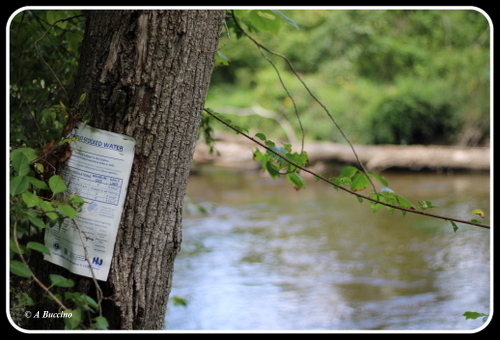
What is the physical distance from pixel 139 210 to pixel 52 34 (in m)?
1.01

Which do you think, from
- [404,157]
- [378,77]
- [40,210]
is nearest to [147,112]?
[40,210]

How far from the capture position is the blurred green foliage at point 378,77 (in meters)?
11.7

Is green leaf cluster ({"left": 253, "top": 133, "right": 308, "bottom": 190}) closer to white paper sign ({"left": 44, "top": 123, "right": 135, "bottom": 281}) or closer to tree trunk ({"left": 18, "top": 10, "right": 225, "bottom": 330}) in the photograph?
tree trunk ({"left": 18, "top": 10, "right": 225, "bottom": 330})

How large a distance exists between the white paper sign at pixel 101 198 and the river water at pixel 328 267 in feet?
7.61

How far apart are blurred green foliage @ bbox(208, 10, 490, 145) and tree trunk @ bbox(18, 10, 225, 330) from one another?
10.6 metres

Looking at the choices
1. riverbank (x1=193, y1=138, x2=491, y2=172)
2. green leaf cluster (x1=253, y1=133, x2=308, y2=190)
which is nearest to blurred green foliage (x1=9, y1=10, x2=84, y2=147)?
Result: green leaf cluster (x1=253, y1=133, x2=308, y2=190)

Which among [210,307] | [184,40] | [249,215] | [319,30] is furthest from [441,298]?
[319,30]

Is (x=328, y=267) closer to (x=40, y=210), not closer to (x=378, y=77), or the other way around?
(x=40, y=210)

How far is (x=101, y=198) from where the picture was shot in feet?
4.50

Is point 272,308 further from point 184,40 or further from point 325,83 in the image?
point 325,83

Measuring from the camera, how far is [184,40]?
138 cm

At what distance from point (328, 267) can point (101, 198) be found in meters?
4.49

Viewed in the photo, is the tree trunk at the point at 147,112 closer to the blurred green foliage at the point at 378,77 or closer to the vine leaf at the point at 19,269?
the vine leaf at the point at 19,269

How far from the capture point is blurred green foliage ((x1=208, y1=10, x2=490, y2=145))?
38.3ft
